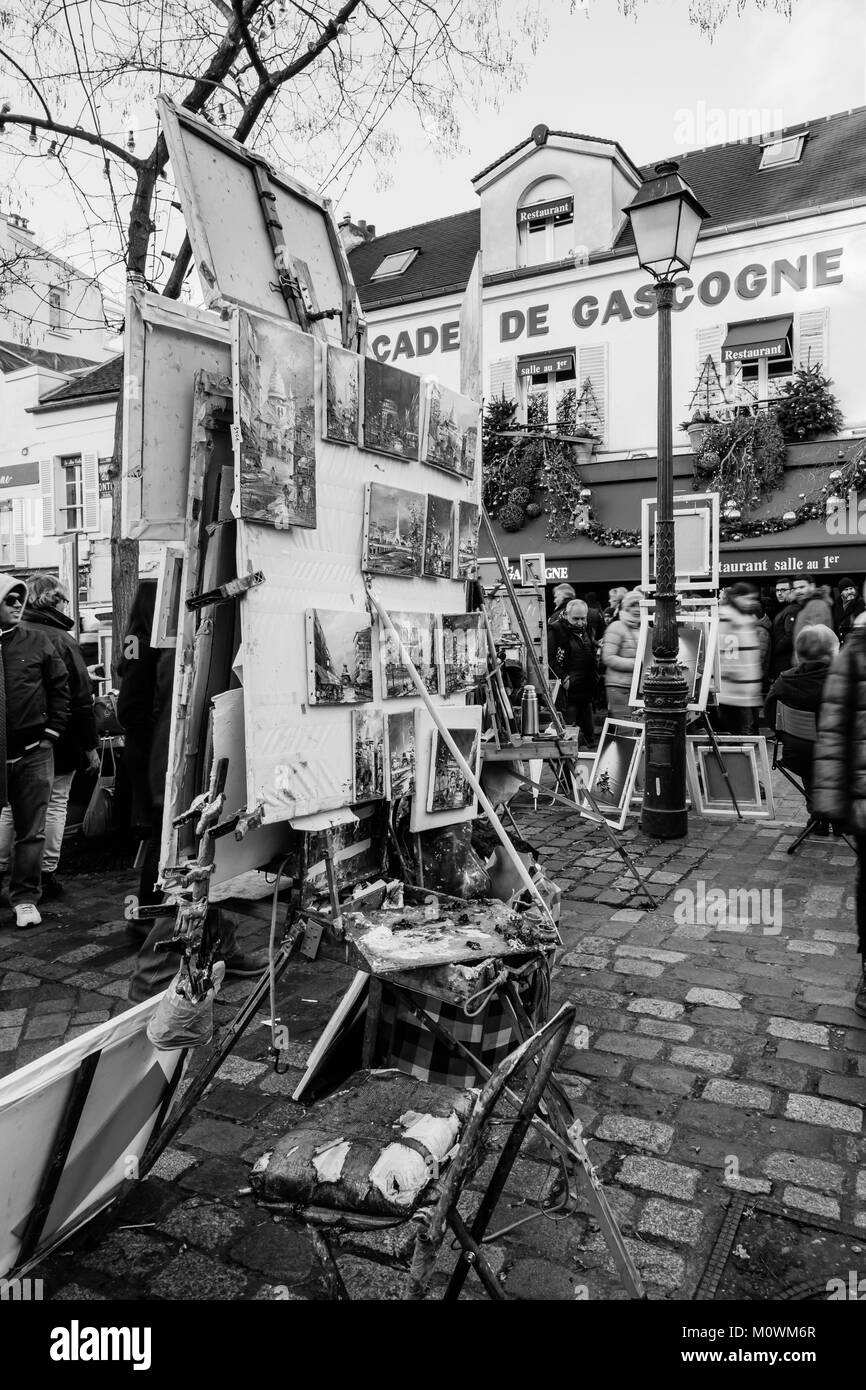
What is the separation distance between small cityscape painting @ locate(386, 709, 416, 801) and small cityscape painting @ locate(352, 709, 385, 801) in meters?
0.03

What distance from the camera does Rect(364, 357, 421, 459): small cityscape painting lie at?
2562 millimetres

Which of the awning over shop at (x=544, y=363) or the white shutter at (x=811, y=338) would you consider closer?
the white shutter at (x=811, y=338)

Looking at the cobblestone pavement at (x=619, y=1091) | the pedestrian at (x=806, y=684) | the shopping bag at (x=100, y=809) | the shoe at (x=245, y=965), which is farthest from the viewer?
the shopping bag at (x=100, y=809)

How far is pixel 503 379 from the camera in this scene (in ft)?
57.7

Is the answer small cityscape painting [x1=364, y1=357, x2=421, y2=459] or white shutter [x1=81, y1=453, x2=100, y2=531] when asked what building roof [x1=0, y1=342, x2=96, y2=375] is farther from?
small cityscape painting [x1=364, y1=357, x2=421, y2=459]

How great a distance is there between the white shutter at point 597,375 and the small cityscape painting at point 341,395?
15.1 m

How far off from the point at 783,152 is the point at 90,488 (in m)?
16.2

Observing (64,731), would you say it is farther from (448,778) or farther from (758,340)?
(758,340)

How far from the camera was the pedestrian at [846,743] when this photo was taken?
348cm

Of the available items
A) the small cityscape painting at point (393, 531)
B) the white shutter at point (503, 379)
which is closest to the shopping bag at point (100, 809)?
the small cityscape painting at point (393, 531)

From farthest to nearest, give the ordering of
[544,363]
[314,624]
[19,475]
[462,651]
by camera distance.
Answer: [19,475] → [544,363] → [462,651] → [314,624]

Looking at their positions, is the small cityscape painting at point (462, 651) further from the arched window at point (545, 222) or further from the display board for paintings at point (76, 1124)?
the arched window at point (545, 222)

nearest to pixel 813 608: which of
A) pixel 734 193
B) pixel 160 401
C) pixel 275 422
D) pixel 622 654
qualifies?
pixel 622 654

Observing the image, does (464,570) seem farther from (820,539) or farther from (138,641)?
(820,539)
